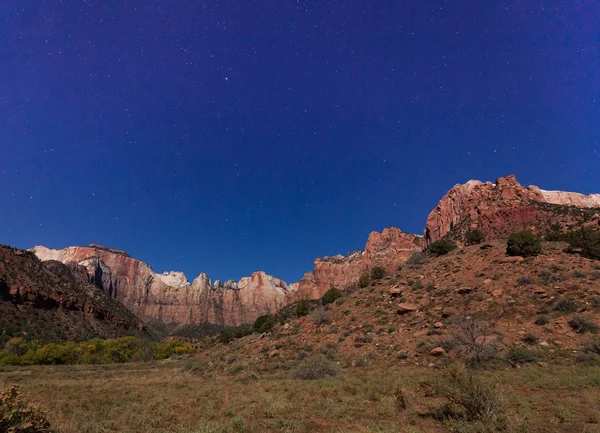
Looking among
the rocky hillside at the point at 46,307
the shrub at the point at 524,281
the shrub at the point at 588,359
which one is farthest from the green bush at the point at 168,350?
the shrub at the point at 588,359

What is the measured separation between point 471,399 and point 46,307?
108 meters

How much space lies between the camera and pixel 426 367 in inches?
683

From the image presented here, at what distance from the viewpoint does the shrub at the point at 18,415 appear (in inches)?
274

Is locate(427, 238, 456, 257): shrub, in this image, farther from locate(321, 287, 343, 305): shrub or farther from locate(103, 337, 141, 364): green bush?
locate(103, 337, 141, 364): green bush

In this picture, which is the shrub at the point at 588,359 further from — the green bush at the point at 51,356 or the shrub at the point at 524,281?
the green bush at the point at 51,356

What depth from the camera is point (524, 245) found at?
29047mm

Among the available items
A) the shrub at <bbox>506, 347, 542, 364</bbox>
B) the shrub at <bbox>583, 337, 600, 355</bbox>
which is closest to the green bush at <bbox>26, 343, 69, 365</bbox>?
the shrub at <bbox>506, 347, 542, 364</bbox>

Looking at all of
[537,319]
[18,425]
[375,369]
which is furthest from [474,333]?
[18,425]

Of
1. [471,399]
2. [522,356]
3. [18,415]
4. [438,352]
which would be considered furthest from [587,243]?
[18,415]

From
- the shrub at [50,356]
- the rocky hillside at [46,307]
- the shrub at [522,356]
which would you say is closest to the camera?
the shrub at [522,356]

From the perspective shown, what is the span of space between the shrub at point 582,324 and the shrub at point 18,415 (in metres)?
24.7

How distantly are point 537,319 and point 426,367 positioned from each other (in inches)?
327

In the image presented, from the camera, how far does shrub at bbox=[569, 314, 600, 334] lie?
16.9 m

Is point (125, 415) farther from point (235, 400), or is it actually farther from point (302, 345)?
point (302, 345)
